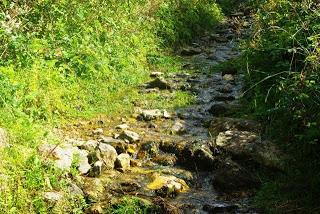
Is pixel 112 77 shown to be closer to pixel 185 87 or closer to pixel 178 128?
pixel 185 87

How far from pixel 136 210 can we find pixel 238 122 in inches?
127

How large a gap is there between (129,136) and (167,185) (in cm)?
163

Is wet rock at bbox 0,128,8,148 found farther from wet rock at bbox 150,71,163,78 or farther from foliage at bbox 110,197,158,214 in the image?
wet rock at bbox 150,71,163,78

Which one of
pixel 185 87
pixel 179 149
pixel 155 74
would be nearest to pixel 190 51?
pixel 155 74

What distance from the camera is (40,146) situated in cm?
588

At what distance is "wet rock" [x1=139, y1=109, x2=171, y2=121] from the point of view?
28.8 feet

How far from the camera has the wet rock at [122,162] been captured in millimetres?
6621

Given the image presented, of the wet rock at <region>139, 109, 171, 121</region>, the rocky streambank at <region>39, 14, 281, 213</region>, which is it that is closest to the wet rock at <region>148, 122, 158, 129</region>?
the rocky streambank at <region>39, 14, 281, 213</region>

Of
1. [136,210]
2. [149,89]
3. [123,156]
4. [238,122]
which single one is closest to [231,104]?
[238,122]

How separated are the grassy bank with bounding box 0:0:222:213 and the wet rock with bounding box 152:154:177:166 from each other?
167 cm

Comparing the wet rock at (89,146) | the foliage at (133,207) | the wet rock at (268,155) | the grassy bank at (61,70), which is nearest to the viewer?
the grassy bank at (61,70)

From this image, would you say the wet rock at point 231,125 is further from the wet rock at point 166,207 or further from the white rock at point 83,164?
the white rock at point 83,164

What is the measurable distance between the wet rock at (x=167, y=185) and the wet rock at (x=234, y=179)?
487 mm

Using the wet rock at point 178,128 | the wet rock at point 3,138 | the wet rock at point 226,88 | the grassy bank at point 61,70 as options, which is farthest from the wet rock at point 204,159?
the wet rock at point 226,88
